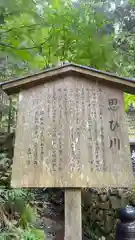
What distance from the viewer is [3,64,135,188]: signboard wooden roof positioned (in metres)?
3.29

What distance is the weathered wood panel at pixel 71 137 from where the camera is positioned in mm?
3287

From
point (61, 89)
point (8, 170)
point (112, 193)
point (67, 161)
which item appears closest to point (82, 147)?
point (67, 161)

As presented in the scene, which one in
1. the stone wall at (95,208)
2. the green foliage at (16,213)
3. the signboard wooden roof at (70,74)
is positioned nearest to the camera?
Answer: the signboard wooden roof at (70,74)

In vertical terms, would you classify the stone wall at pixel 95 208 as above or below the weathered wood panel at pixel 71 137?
below

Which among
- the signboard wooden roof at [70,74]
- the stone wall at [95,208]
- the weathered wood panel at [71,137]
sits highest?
the signboard wooden roof at [70,74]

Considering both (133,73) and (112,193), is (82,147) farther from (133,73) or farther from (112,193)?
(133,73)

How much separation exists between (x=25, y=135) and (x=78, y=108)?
0.81 metres

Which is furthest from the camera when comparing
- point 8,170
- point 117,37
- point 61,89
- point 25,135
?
point 117,37

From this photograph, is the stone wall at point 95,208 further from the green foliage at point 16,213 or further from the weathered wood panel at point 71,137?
the weathered wood panel at point 71,137

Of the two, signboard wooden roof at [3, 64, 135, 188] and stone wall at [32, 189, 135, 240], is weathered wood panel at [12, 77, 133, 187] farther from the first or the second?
stone wall at [32, 189, 135, 240]

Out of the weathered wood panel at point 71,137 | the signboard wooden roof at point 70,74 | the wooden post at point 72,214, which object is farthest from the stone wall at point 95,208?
the signboard wooden roof at point 70,74

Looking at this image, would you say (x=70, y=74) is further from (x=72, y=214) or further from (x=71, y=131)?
(x=72, y=214)

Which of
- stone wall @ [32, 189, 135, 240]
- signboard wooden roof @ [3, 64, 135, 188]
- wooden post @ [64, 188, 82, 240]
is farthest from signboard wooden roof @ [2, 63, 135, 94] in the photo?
stone wall @ [32, 189, 135, 240]

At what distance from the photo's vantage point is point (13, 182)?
329 cm
